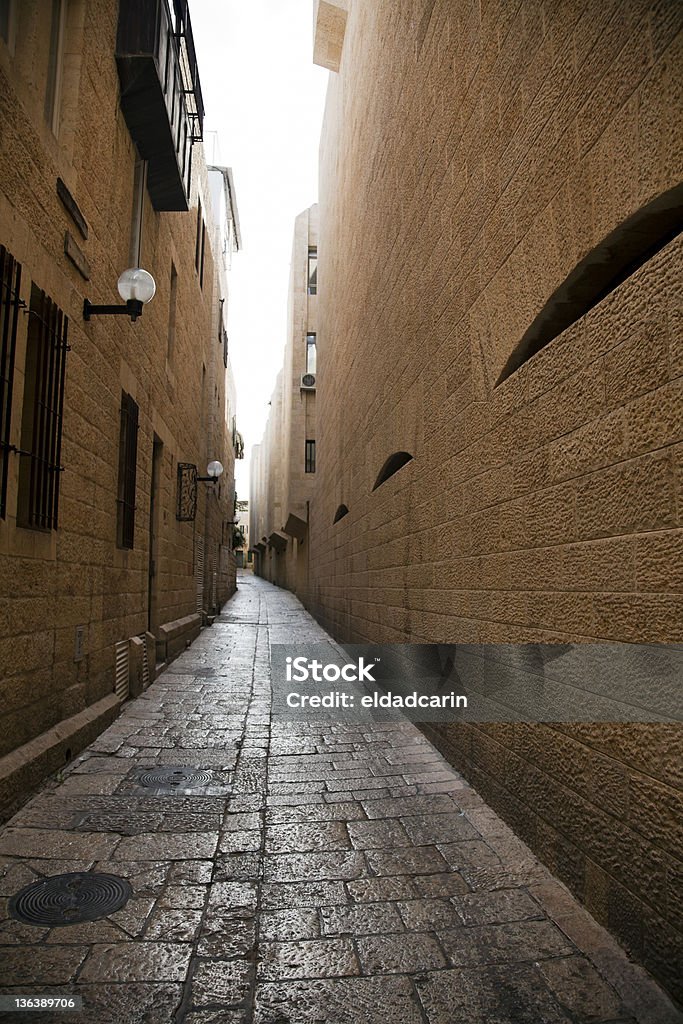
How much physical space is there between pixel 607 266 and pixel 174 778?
3842 millimetres

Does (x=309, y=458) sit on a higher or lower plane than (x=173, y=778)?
higher

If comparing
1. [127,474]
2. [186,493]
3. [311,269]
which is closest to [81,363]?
[127,474]

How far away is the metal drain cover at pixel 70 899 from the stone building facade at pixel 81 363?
35.4 inches

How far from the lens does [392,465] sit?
7.64 m

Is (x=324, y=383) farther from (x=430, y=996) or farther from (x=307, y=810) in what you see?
(x=430, y=996)

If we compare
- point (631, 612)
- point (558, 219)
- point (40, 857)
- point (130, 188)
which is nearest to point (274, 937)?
point (40, 857)

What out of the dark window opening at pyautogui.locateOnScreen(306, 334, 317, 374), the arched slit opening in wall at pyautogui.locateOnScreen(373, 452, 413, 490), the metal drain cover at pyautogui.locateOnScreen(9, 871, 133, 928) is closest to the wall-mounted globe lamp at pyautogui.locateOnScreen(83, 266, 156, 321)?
the arched slit opening in wall at pyautogui.locateOnScreen(373, 452, 413, 490)

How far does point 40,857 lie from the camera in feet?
10.6

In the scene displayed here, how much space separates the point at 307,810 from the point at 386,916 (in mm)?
1295

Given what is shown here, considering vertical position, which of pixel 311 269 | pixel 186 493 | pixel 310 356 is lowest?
pixel 186 493

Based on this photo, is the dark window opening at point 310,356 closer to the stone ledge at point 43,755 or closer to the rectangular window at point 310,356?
the rectangular window at point 310,356

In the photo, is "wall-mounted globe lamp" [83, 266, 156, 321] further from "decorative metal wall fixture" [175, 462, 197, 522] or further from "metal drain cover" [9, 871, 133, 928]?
"decorative metal wall fixture" [175, 462, 197, 522]

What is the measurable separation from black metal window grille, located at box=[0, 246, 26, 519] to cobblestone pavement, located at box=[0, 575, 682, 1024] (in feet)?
6.07

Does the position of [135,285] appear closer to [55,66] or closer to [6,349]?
[55,66]
